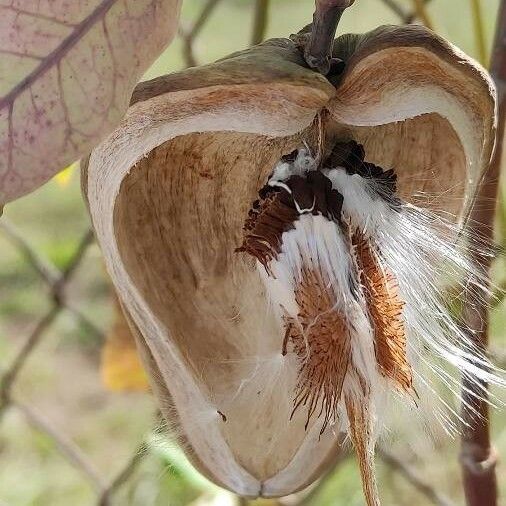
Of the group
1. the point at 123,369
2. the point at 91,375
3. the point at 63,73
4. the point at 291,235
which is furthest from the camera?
the point at 91,375

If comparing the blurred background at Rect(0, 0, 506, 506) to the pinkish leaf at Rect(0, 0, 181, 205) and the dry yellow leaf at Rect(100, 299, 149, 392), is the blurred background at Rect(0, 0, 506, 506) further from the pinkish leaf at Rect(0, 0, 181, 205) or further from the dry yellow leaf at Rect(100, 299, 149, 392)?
the pinkish leaf at Rect(0, 0, 181, 205)

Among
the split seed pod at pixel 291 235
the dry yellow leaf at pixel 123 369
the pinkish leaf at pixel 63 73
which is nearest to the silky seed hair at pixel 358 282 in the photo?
the split seed pod at pixel 291 235

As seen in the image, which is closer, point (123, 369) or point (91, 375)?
point (123, 369)

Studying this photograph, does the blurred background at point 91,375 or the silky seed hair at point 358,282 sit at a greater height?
the silky seed hair at point 358,282

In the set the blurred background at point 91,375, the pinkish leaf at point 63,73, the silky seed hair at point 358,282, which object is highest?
the pinkish leaf at point 63,73

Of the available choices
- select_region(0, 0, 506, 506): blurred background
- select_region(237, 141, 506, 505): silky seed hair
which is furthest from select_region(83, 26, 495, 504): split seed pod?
select_region(0, 0, 506, 506): blurred background

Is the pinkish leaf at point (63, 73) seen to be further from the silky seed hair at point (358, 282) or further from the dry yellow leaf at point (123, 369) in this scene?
the dry yellow leaf at point (123, 369)

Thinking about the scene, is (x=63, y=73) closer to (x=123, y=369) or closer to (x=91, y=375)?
(x=123, y=369)

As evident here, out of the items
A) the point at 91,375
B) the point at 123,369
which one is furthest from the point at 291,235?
the point at 91,375
